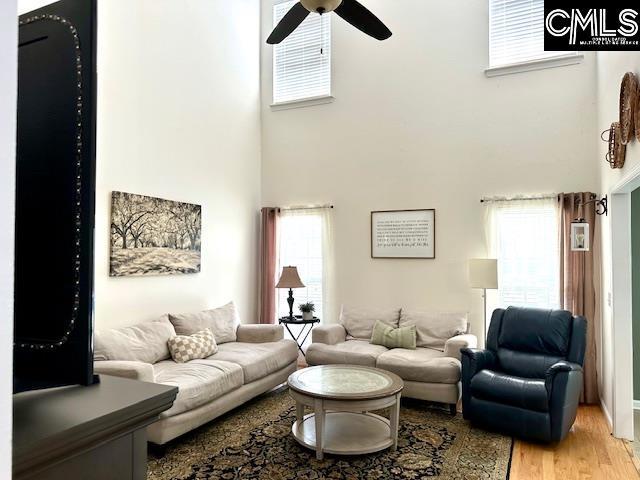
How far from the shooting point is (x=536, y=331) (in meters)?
4.11

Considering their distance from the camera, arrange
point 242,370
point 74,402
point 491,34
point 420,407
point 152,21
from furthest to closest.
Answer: point 491,34, point 152,21, point 420,407, point 242,370, point 74,402

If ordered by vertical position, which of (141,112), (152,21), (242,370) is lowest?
(242,370)

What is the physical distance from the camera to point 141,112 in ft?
15.0

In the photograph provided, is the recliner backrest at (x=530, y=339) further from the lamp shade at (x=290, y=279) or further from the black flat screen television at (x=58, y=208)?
the black flat screen television at (x=58, y=208)

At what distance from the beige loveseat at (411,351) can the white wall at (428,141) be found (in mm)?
356

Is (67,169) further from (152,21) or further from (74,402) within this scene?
(152,21)

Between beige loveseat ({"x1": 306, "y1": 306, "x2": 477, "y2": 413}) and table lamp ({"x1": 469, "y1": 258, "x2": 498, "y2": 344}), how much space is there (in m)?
0.52


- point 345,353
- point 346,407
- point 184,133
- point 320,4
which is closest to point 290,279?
point 345,353

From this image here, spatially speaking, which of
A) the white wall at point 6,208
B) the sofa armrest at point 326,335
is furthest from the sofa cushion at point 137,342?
the white wall at point 6,208

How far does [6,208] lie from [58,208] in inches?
6.7

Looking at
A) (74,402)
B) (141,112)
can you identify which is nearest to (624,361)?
(74,402)

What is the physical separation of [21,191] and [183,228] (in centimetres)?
450

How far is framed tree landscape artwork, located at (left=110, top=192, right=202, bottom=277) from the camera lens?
13.9 ft

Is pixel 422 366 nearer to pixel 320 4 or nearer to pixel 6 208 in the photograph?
pixel 320 4
